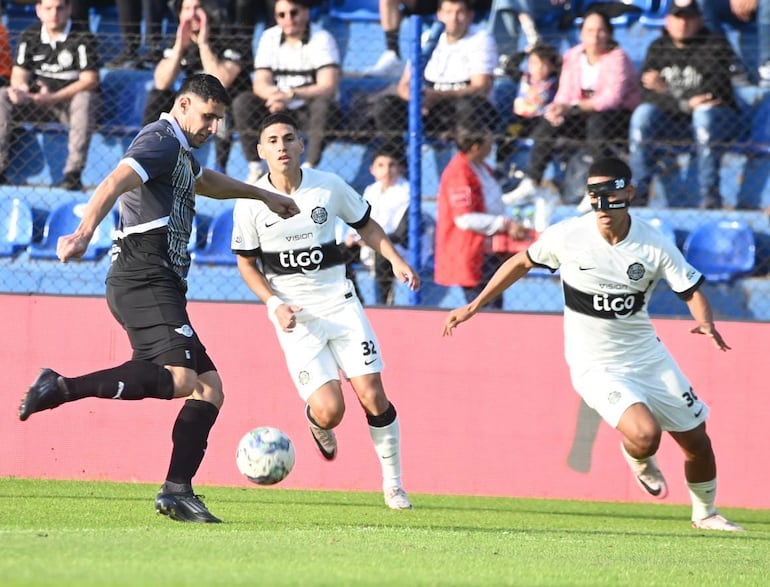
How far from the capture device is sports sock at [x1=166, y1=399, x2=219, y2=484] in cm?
736

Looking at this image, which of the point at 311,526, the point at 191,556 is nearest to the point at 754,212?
the point at 311,526

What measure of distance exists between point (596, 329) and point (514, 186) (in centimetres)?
391

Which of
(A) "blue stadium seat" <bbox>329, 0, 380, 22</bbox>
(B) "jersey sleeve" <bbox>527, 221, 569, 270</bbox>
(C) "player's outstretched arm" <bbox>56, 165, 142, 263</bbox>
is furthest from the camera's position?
(A) "blue stadium seat" <bbox>329, 0, 380, 22</bbox>

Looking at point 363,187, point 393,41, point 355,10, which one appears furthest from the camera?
point 355,10

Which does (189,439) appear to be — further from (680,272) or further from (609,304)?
(680,272)

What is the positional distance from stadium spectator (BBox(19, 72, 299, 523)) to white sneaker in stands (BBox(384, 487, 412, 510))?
2.02 meters

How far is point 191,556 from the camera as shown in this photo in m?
5.64

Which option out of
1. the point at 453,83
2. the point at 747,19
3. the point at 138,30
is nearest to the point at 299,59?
the point at 453,83

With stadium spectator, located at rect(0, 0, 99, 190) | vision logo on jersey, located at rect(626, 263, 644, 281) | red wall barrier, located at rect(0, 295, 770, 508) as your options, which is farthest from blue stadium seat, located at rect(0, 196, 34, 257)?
vision logo on jersey, located at rect(626, 263, 644, 281)

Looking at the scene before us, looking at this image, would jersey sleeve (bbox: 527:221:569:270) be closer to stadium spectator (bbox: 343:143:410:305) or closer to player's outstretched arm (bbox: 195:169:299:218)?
player's outstretched arm (bbox: 195:169:299:218)

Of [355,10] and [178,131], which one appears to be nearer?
[178,131]

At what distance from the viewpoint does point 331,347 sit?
363 inches

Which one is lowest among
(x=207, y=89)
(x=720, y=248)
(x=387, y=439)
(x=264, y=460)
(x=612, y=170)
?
(x=387, y=439)

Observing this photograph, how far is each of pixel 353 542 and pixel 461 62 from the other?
22.9ft
